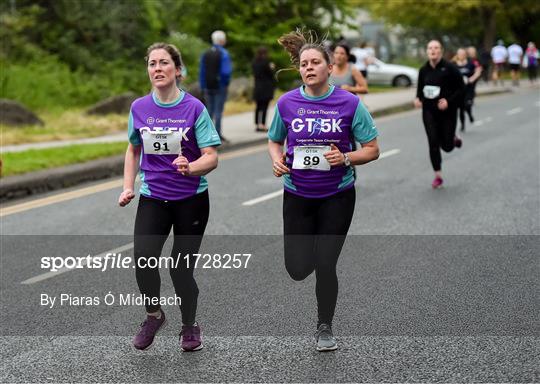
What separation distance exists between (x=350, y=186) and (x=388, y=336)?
2.96 feet

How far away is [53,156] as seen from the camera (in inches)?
602

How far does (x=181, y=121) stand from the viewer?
18.7 ft

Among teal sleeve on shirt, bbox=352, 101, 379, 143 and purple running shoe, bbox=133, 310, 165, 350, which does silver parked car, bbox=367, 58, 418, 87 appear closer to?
teal sleeve on shirt, bbox=352, 101, 379, 143

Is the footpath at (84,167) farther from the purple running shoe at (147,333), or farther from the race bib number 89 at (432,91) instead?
the purple running shoe at (147,333)

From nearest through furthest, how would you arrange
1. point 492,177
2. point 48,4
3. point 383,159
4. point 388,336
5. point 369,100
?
1. point 388,336
2. point 492,177
3. point 383,159
4. point 48,4
5. point 369,100

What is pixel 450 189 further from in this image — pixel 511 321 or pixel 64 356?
pixel 64 356

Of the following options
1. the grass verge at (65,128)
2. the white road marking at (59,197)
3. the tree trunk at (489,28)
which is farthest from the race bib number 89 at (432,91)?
the tree trunk at (489,28)

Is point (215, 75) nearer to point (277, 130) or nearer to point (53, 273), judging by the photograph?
point (53, 273)

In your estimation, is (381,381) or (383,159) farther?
(383,159)

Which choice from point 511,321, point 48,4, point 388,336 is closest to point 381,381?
point 388,336

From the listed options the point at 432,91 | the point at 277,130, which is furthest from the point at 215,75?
the point at 277,130

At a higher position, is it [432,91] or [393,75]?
[432,91]

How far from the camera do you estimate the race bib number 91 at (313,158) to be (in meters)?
5.86

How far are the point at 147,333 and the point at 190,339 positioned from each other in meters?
0.24
